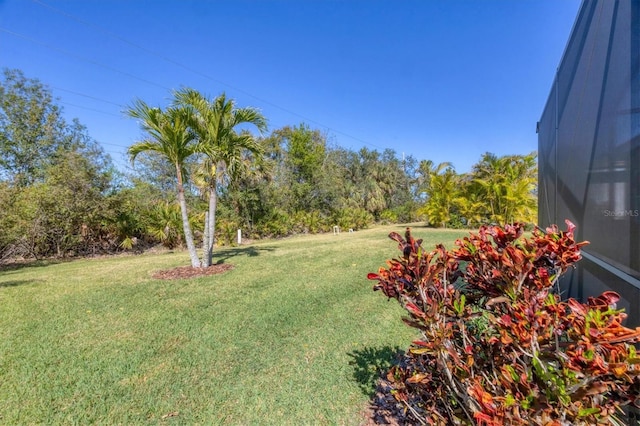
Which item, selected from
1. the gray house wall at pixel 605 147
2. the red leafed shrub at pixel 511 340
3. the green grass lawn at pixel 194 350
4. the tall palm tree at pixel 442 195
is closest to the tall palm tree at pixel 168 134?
the green grass lawn at pixel 194 350

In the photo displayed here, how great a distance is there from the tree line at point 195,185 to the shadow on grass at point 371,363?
5.09 m

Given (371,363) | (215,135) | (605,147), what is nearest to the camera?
(605,147)

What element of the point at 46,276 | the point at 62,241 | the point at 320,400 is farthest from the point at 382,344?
the point at 62,241

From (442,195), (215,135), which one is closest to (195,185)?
(215,135)

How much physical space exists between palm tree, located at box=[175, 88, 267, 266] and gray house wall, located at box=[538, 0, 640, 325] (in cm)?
615

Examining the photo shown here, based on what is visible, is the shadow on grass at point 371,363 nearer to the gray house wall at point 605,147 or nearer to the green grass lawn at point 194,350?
the green grass lawn at point 194,350

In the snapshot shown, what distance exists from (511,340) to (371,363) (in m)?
1.86

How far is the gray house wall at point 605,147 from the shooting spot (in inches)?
66.9

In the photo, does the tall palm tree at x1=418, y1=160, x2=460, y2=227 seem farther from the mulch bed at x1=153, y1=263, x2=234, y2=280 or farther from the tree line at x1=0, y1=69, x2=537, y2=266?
the mulch bed at x1=153, y1=263, x2=234, y2=280

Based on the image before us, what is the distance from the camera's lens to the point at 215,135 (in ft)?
23.2

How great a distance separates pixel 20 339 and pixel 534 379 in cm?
472

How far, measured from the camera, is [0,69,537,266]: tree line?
277 inches

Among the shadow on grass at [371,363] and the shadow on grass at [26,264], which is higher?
the shadow on grass at [26,264]

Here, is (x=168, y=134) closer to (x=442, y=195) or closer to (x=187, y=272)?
(x=187, y=272)
